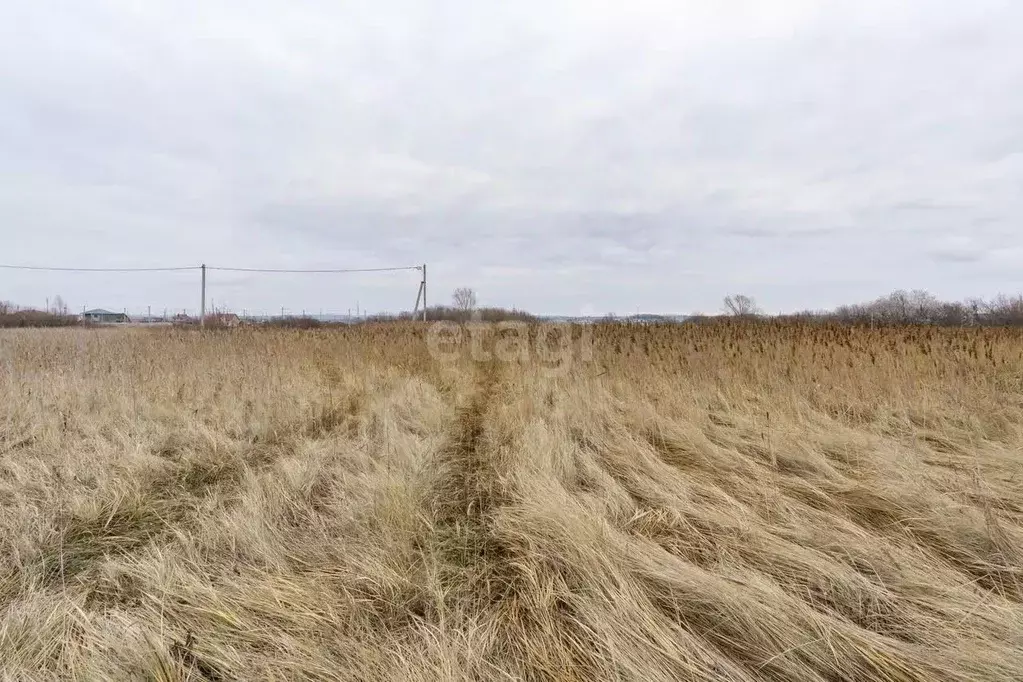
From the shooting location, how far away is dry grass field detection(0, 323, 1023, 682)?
1.51 m

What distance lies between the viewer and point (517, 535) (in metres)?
2.27

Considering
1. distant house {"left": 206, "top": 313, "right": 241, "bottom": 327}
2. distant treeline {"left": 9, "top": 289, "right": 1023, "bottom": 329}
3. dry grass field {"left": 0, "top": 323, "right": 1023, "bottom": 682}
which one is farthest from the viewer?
distant house {"left": 206, "top": 313, "right": 241, "bottom": 327}

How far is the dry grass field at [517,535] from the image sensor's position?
1.51 m

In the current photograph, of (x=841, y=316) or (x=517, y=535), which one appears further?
(x=841, y=316)

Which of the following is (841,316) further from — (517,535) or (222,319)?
(222,319)

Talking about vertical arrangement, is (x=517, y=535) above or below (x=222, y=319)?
below

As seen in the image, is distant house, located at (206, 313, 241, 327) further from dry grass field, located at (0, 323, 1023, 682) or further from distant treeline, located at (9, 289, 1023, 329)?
dry grass field, located at (0, 323, 1023, 682)

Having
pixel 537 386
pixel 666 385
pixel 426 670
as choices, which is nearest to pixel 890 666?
pixel 426 670

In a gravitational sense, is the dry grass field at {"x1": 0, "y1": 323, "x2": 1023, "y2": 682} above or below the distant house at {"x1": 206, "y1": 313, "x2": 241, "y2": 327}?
below

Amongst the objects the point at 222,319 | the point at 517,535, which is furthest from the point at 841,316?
the point at 222,319

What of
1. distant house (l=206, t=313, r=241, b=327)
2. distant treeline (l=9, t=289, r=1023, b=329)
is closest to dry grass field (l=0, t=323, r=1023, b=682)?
distant treeline (l=9, t=289, r=1023, b=329)

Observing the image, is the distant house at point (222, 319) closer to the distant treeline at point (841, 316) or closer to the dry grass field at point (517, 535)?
the distant treeline at point (841, 316)

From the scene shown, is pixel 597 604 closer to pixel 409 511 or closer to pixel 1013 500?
pixel 409 511

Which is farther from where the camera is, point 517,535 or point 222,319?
point 222,319
